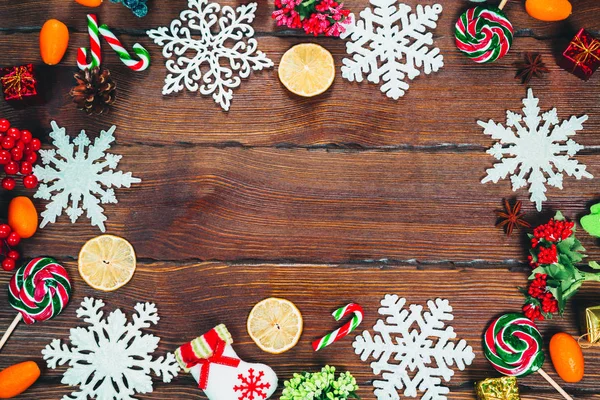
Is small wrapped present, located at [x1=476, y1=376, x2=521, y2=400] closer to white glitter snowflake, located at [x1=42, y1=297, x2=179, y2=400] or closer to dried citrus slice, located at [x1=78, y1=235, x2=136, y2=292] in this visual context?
white glitter snowflake, located at [x1=42, y1=297, x2=179, y2=400]

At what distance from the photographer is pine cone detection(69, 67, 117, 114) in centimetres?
167

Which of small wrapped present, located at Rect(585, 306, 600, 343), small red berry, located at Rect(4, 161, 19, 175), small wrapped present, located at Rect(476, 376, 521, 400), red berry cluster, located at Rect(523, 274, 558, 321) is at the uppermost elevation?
small red berry, located at Rect(4, 161, 19, 175)

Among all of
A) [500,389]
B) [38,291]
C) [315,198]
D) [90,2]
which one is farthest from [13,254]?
[500,389]

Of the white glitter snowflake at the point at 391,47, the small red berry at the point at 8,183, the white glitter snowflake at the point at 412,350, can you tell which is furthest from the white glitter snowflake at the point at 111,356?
the white glitter snowflake at the point at 391,47

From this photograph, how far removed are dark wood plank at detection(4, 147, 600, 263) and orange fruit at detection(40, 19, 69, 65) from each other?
1.66 feet

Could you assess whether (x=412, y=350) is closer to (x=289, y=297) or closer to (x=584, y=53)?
(x=289, y=297)

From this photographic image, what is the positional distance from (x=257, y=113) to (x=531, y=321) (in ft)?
3.92

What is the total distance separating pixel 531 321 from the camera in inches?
65.2

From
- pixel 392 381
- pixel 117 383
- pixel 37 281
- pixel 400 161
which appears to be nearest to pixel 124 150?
pixel 37 281

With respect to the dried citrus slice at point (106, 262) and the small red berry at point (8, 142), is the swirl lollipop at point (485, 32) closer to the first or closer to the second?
the dried citrus slice at point (106, 262)

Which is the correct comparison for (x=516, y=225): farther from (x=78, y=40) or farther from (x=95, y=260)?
(x=78, y=40)

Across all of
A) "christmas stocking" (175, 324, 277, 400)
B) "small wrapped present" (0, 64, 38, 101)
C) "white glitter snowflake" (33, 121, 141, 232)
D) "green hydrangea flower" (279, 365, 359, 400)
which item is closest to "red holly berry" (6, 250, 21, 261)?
"white glitter snowflake" (33, 121, 141, 232)

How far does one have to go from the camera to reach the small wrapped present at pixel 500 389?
1.60 metres

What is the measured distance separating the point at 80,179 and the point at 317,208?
0.85m
